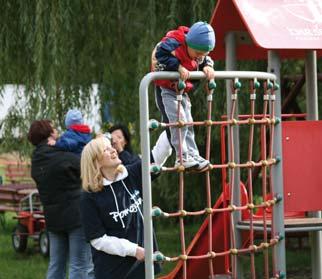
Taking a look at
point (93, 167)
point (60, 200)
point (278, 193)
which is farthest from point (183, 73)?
point (60, 200)

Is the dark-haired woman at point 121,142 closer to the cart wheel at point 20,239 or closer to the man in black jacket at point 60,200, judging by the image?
the man in black jacket at point 60,200

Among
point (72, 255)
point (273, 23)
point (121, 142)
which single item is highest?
point (273, 23)

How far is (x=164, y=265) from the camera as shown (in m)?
11.1

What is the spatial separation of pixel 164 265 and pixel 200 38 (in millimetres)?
5914

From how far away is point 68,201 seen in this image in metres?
7.98

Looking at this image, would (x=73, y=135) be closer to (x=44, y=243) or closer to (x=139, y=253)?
(x=139, y=253)

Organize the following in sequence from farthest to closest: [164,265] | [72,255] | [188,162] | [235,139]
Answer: [164,265] → [72,255] → [235,139] → [188,162]

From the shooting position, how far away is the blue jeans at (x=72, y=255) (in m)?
7.86

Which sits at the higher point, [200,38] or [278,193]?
[200,38]

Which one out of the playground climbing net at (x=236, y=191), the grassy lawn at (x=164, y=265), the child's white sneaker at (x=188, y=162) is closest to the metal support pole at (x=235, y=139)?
the playground climbing net at (x=236, y=191)

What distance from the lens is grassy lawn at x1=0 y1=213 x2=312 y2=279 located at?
10602 mm

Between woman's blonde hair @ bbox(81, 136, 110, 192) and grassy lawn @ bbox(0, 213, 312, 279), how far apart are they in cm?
496

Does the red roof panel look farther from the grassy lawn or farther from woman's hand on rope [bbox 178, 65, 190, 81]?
the grassy lawn

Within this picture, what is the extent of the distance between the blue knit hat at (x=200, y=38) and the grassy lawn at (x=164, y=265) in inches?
204
